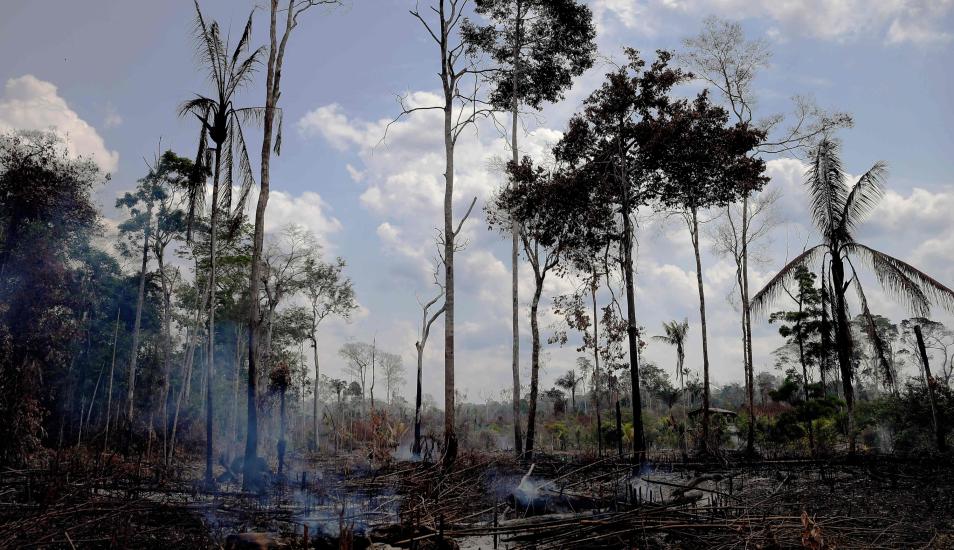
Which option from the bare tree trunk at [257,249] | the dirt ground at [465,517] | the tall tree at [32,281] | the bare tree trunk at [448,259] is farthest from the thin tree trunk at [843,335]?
the tall tree at [32,281]

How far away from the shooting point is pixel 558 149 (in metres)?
17.3

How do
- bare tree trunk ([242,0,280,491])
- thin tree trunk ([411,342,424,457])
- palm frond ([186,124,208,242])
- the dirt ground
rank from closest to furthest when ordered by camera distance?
the dirt ground < bare tree trunk ([242,0,280,491]) < palm frond ([186,124,208,242]) < thin tree trunk ([411,342,424,457])

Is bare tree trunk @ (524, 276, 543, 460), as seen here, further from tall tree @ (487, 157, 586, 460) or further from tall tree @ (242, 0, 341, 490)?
tall tree @ (242, 0, 341, 490)

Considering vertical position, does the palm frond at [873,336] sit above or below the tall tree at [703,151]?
below

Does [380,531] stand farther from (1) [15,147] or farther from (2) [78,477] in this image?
(1) [15,147]

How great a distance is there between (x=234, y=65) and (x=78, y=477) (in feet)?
29.5

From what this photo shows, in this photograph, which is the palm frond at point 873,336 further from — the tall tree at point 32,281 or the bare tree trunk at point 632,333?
the tall tree at point 32,281

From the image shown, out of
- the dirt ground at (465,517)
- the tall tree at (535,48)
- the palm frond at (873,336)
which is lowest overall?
the dirt ground at (465,517)

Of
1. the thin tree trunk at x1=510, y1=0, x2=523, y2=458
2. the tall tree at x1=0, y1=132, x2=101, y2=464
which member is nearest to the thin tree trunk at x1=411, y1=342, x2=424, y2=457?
the thin tree trunk at x1=510, y1=0, x2=523, y2=458

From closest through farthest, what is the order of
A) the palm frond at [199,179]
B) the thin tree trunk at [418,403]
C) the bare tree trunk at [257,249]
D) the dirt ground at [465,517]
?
the dirt ground at [465,517] → the bare tree trunk at [257,249] → the palm frond at [199,179] → the thin tree trunk at [418,403]

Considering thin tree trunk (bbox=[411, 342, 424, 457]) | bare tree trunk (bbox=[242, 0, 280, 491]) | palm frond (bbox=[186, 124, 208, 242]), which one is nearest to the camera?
bare tree trunk (bbox=[242, 0, 280, 491])

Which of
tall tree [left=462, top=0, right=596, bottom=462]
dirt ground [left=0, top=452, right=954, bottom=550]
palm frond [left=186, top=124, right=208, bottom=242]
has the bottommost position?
dirt ground [left=0, top=452, right=954, bottom=550]

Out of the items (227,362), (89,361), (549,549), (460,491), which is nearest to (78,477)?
(460,491)

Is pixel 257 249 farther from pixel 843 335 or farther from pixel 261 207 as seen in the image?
pixel 843 335
